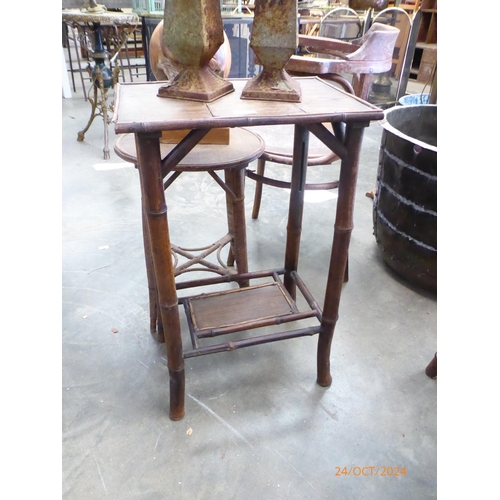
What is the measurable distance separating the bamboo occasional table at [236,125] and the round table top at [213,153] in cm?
18

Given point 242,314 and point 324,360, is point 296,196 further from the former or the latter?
point 324,360

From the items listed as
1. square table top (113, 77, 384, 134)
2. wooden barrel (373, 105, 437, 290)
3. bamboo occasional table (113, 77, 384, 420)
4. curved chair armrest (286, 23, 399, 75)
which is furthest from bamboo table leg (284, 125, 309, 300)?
curved chair armrest (286, 23, 399, 75)

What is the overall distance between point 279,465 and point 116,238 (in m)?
1.57

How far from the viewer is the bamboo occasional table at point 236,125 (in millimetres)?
923

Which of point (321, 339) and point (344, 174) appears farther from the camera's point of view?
point (321, 339)

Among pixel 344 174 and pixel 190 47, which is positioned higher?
pixel 190 47

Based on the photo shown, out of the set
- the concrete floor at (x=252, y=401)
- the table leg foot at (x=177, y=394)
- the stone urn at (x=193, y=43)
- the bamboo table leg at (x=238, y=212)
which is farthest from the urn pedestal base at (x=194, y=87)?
the concrete floor at (x=252, y=401)

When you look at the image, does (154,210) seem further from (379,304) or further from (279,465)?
(379,304)

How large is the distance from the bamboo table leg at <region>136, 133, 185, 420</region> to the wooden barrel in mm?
1187

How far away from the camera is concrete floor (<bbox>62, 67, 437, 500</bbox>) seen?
1187 mm

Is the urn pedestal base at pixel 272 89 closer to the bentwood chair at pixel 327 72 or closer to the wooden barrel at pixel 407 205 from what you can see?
the bentwood chair at pixel 327 72

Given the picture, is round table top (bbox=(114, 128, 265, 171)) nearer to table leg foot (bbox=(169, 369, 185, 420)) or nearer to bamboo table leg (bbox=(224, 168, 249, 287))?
bamboo table leg (bbox=(224, 168, 249, 287))

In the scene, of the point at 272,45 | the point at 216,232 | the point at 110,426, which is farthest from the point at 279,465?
the point at 216,232

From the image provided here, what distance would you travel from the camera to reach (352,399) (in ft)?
4.70
